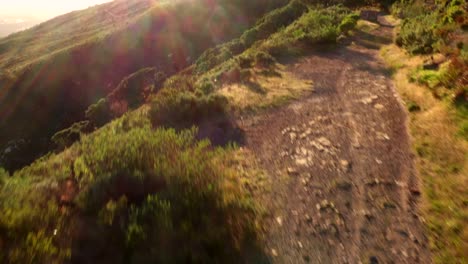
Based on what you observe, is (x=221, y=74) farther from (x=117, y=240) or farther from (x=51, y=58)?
(x=51, y=58)

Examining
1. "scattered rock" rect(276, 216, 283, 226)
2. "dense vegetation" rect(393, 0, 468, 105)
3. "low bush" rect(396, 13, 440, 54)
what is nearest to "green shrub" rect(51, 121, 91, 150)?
"scattered rock" rect(276, 216, 283, 226)

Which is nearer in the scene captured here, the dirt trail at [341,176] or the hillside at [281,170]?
the hillside at [281,170]

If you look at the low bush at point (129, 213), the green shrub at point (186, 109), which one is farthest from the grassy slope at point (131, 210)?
the green shrub at point (186, 109)

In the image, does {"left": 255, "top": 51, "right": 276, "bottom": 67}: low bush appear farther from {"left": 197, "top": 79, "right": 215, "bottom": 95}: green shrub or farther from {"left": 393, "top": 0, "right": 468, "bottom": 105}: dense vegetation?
{"left": 393, "top": 0, "right": 468, "bottom": 105}: dense vegetation

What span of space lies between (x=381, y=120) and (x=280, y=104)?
10.3ft

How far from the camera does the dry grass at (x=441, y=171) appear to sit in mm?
5168

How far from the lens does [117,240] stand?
4.55 meters

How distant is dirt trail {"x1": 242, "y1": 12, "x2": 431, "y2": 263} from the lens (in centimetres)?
518

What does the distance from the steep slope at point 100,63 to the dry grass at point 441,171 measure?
3484 cm

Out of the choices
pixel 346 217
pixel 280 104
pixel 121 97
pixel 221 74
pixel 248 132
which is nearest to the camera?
pixel 346 217

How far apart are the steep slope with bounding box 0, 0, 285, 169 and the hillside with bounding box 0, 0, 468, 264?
1192 inches

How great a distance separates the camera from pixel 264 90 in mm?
12148

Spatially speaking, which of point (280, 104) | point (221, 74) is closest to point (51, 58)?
point (221, 74)

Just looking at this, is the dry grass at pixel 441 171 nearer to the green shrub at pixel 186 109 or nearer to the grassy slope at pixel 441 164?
the grassy slope at pixel 441 164
